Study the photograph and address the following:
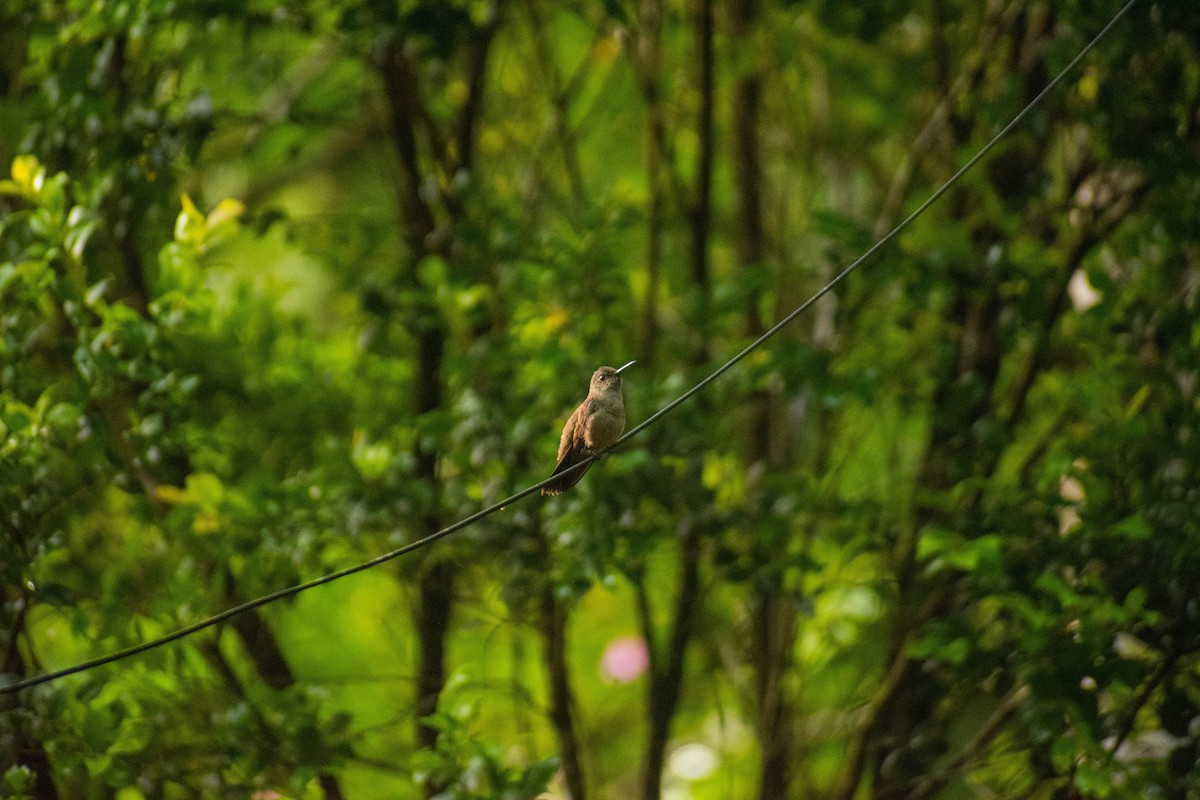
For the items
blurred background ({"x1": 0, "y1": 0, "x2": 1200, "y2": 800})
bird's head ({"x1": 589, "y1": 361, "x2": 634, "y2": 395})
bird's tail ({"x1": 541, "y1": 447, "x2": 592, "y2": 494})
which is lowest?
bird's tail ({"x1": 541, "y1": 447, "x2": 592, "y2": 494})

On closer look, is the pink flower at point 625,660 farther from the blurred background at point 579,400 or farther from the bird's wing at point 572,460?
the bird's wing at point 572,460

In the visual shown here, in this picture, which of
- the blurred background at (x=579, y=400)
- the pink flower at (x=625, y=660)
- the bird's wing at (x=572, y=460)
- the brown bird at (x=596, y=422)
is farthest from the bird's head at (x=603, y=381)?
the pink flower at (x=625, y=660)

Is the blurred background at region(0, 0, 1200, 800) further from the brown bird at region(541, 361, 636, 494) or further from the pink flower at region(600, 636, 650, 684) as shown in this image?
the brown bird at region(541, 361, 636, 494)

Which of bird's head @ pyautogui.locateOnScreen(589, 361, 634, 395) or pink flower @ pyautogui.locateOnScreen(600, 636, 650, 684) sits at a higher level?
pink flower @ pyautogui.locateOnScreen(600, 636, 650, 684)

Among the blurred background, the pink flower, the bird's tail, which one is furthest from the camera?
the pink flower

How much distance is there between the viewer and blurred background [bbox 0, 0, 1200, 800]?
2.70 meters

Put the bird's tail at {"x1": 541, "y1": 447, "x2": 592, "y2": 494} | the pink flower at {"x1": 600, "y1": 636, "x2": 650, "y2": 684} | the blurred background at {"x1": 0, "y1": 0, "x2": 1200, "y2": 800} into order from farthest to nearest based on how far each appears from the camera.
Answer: the pink flower at {"x1": 600, "y1": 636, "x2": 650, "y2": 684}, the blurred background at {"x1": 0, "y1": 0, "x2": 1200, "y2": 800}, the bird's tail at {"x1": 541, "y1": 447, "x2": 592, "y2": 494}

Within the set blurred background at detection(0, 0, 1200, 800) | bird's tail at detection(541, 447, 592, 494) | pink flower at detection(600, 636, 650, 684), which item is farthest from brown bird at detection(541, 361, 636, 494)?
pink flower at detection(600, 636, 650, 684)

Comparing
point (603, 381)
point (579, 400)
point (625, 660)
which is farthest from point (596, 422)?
point (625, 660)

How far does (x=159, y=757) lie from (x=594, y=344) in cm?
153

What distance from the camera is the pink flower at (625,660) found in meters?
4.50

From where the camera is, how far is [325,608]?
4.44 meters

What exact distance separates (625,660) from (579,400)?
184 cm

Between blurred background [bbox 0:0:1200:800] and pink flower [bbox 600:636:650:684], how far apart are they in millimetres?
22
